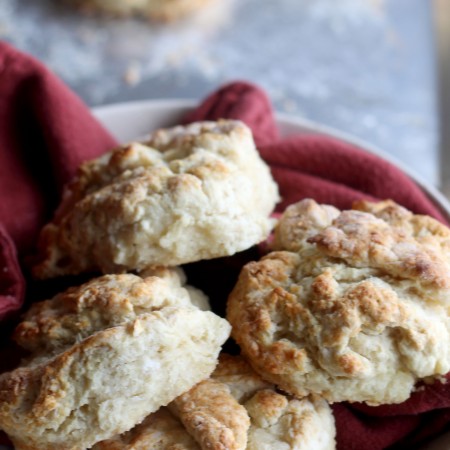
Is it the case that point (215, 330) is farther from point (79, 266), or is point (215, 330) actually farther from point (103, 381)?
point (79, 266)

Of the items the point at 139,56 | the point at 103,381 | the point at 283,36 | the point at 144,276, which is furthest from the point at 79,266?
the point at 283,36

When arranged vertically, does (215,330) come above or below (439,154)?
above

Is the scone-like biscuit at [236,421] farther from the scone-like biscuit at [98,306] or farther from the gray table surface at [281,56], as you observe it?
the gray table surface at [281,56]

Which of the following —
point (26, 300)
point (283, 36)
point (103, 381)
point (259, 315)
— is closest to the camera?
point (103, 381)

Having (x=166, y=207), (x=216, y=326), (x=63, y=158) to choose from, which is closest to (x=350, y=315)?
(x=216, y=326)

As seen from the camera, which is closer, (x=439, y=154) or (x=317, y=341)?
(x=317, y=341)

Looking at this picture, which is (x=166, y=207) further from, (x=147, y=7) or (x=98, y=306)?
(x=147, y=7)

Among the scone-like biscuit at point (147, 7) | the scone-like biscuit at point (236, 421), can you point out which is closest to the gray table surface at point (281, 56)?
the scone-like biscuit at point (147, 7)

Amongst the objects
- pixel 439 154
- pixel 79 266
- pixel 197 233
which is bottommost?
pixel 439 154

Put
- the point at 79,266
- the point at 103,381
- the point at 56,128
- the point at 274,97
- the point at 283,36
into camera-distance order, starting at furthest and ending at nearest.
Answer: the point at 283,36, the point at 274,97, the point at 56,128, the point at 79,266, the point at 103,381
